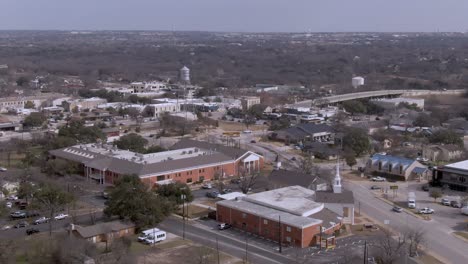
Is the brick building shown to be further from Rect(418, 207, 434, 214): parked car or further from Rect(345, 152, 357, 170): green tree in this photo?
Rect(345, 152, 357, 170): green tree

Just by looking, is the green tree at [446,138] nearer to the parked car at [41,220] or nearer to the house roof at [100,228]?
the house roof at [100,228]

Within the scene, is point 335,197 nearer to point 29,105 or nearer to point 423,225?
point 423,225

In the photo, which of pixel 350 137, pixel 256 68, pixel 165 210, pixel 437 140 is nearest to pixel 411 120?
pixel 437 140

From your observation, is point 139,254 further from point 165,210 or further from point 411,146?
point 411,146

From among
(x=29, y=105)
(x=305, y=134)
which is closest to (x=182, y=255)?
(x=305, y=134)

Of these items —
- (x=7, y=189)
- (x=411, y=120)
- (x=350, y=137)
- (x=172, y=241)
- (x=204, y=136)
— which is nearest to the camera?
(x=172, y=241)

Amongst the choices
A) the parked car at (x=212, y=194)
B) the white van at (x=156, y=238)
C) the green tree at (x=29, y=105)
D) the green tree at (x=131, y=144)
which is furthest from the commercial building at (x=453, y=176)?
the green tree at (x=29, y=105)

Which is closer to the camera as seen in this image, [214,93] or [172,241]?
[172,241]

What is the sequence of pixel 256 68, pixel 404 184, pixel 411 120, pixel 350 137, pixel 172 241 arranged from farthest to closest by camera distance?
1. pixel 256 68
2. pixel 411 120
3. pixel 350 137
4. pixel 404 184
5. pixel 172 241
